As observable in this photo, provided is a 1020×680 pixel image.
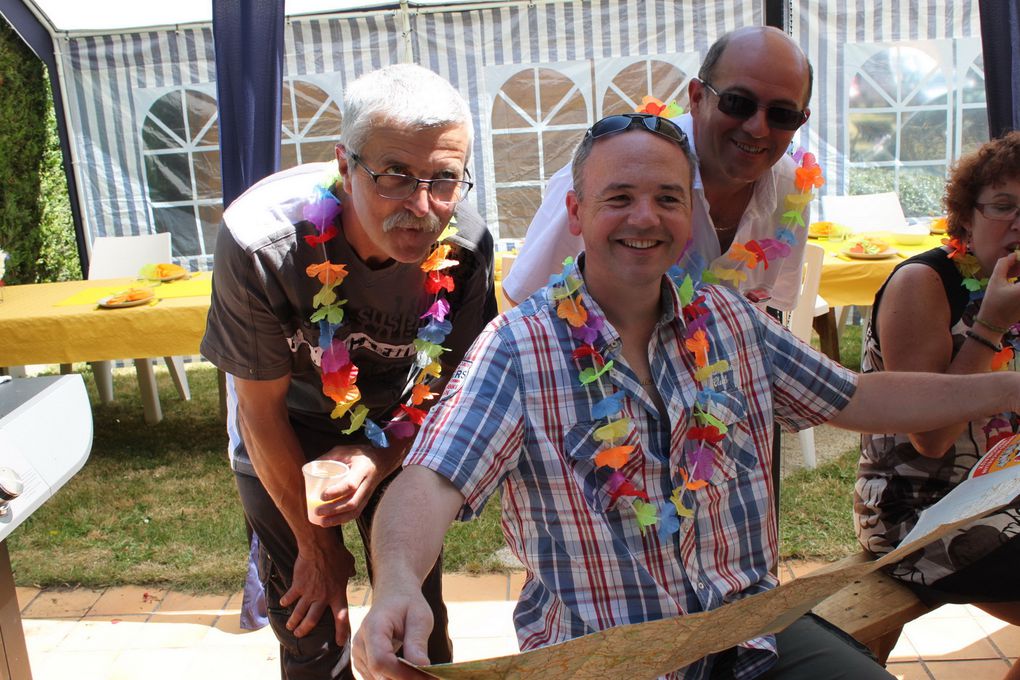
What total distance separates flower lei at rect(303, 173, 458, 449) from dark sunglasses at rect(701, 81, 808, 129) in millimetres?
768

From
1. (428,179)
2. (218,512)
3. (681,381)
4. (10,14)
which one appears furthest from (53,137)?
(681,381)

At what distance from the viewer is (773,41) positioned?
223 centimetres

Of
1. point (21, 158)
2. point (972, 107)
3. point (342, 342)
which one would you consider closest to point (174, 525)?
point (342, 342)

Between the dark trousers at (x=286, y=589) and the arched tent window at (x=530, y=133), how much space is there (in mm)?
5038

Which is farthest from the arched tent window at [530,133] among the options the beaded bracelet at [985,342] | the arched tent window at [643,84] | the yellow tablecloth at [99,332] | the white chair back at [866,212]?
the beaded bracelet at [985,342]

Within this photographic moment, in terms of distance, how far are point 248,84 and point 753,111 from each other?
7.18ft

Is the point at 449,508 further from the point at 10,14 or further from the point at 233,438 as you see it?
the point at 10,14

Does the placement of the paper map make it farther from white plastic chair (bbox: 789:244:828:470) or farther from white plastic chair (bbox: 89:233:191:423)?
white plastic chair (bbox: 89:233:191:423)

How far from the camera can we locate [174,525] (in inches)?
177

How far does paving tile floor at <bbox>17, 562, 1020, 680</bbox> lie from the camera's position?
304cm

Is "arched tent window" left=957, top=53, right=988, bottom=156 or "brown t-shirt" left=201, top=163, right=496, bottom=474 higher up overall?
"arched tent window" left=957, top=53, right=988, bottom=156

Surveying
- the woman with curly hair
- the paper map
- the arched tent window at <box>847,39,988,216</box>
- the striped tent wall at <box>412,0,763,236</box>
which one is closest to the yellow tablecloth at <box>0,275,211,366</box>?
the striped tent wall at <box>412,0,763,236</box>

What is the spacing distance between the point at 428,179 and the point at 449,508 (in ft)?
2.48

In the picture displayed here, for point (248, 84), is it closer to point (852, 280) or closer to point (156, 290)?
point (156, 290)
